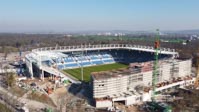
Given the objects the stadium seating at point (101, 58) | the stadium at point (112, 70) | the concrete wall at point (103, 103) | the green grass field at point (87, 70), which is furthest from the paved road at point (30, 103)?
the stadium seating at point (101, 58)

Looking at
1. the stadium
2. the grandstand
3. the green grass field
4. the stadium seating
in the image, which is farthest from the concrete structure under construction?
the stadium seating

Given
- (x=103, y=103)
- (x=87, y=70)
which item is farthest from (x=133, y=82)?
(x=87, y=70)

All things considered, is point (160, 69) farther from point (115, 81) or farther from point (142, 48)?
point (142, 48)

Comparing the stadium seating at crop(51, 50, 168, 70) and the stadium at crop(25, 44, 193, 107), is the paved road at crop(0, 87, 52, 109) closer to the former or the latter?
the stadium at crop(25, 44, 193, 107)

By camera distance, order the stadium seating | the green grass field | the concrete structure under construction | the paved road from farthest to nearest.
Result: the stadium seating
the green grass field
the concrete structure under construction
the paved road

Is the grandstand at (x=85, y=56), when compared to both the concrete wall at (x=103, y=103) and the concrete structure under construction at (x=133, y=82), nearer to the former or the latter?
the concrete structure under construction at (x=133, y=82)

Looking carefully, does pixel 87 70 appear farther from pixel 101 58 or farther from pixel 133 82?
pixel 133 82

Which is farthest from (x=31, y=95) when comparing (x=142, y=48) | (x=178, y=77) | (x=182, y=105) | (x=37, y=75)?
(x=142, y=48)
